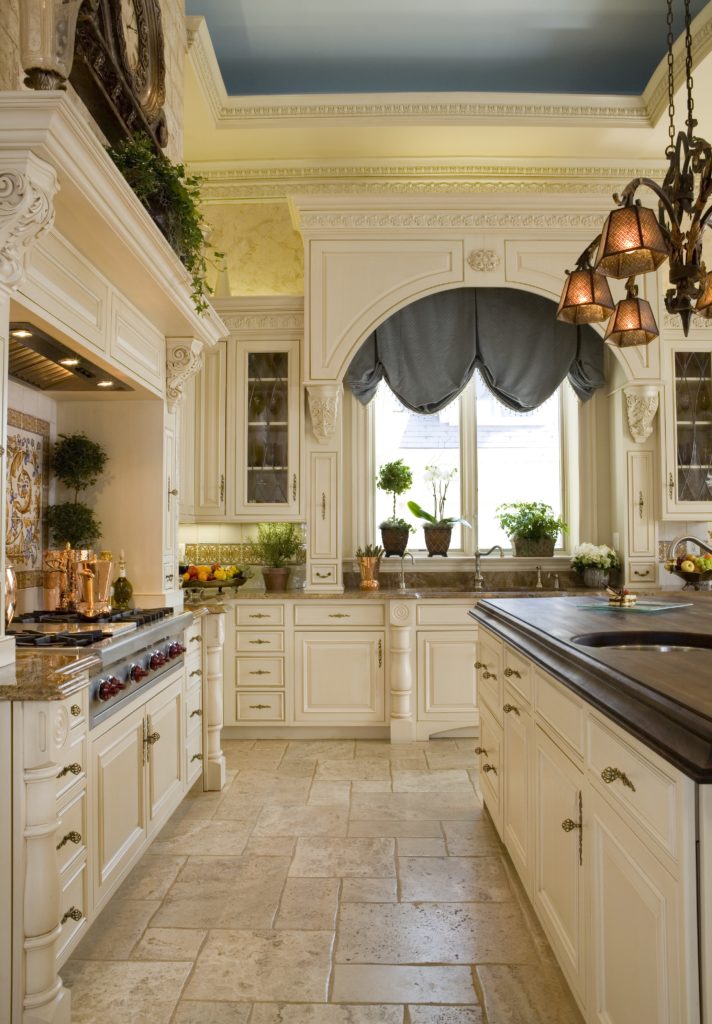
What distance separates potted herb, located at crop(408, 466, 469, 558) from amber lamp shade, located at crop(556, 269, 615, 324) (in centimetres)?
269


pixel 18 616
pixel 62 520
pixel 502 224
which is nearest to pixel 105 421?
pixel 62 520

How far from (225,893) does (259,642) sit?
2.13 m

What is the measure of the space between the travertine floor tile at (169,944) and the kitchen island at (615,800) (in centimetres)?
105

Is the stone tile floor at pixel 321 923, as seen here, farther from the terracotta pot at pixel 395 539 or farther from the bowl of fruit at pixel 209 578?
the terracotta pot at pixel 395 539

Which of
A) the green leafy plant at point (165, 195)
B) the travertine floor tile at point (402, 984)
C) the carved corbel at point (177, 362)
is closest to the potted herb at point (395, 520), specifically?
the carved corbel at point (177, 362)

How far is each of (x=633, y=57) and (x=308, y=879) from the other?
4941 millimetres

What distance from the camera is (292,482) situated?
496 centimetres

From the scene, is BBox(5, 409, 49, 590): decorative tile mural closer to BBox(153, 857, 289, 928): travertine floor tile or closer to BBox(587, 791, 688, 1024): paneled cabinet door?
BBox(153, 857, 289, 928): travertine floor tile

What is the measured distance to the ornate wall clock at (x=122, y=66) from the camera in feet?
8.62

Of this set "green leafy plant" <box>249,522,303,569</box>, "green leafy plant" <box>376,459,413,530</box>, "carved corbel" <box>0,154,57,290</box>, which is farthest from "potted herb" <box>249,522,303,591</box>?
"carved corbel" <box>0,154,57,290</box>

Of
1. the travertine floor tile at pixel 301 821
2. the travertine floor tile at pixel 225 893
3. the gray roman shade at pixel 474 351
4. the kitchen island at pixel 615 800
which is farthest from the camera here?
the gray roman shade at pixel 474 351

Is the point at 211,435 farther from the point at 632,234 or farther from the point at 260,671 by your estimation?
the point at 632,234

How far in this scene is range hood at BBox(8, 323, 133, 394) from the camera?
7.90ft

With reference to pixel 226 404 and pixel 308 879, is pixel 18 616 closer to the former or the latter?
pixel 308 879
